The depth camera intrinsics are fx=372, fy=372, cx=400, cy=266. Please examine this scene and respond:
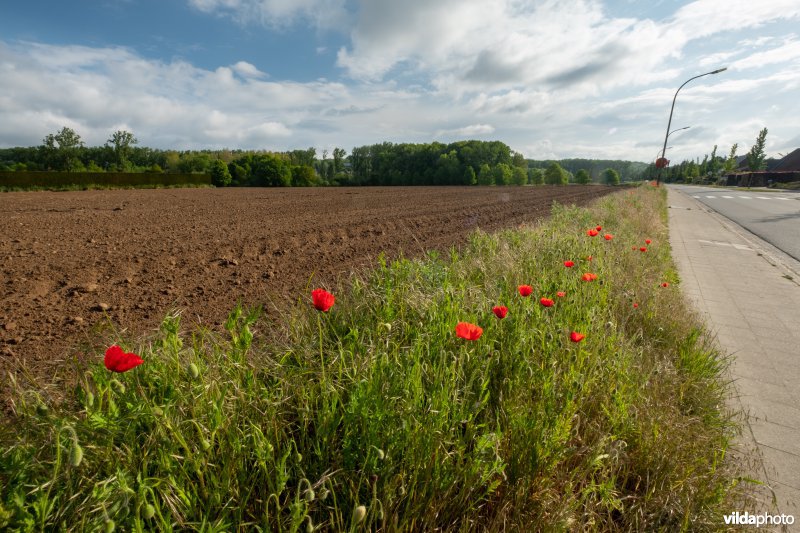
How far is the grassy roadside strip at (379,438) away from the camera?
1241mm

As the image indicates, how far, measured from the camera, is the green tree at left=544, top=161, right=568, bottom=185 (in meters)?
94.7

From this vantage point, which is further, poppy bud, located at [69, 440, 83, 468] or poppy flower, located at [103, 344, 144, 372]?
poppy flower, located at [103, 344, 144, 372]

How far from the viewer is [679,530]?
1.63 metres

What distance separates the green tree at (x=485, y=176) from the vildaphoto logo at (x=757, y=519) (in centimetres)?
7692

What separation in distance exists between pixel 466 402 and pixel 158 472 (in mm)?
1294

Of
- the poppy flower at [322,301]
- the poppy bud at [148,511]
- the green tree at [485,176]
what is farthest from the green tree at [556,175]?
the poppy bud at [148,511]

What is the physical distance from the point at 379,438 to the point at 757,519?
1804mm

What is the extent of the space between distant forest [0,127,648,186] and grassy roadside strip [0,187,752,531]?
48.7 m

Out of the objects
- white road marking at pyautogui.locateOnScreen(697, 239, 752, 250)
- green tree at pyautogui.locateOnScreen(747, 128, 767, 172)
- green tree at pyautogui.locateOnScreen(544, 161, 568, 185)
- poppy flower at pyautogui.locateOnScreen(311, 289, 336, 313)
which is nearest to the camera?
poppy flower at pyautogui.locateOnScreen(311, 289, 336, 313)

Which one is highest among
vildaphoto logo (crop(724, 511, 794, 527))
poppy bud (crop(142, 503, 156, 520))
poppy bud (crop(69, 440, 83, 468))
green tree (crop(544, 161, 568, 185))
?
green tree (crop(544, 161, 568, 185))

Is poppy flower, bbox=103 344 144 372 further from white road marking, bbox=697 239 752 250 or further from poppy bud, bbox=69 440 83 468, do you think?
white road marking, bbox=697 239 752 250

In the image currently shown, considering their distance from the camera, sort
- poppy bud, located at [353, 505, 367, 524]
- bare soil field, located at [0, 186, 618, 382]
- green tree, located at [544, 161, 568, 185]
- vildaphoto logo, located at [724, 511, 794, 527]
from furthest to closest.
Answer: green tree, located at [544, 161, 568, 185] < bare soil field, located at [0, 186, 618, 382] < vildaphoto logo, located at [724, 511, 794, 527] < poppy bud, located at [353, 505, 367, 524]

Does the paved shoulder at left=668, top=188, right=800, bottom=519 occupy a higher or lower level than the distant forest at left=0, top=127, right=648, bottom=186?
lower

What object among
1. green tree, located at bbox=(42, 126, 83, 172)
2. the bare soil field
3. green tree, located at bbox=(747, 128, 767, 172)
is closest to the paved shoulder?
the bare soil field
